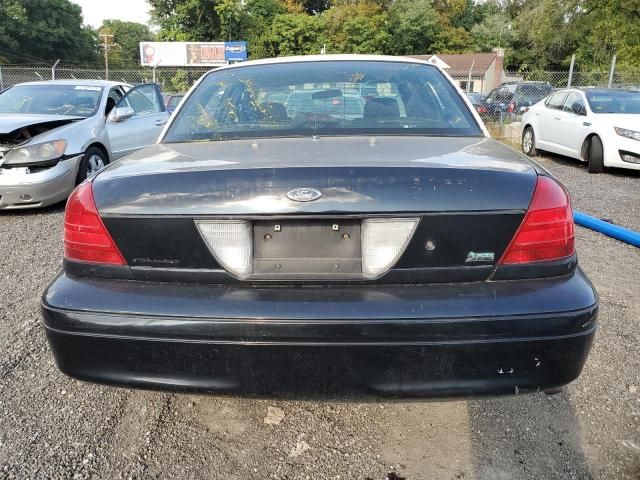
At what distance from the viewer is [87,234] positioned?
198 cm

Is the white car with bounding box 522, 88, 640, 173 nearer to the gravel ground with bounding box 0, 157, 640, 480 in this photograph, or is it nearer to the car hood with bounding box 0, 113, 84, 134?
the gravel ground with bounding box 0, 157, 640, 480

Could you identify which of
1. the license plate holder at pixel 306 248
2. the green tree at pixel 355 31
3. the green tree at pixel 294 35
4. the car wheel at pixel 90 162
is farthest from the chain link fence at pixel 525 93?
the green tree at pixel 355 31

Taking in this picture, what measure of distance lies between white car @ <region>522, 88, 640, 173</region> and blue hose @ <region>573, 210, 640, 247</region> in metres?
3.82

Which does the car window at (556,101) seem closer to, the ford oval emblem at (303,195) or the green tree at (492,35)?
the ford oval emblem at (303,195)

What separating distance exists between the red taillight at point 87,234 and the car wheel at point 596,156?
362 inches

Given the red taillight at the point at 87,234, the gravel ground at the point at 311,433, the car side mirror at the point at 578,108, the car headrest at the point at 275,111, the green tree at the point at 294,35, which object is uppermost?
the green tree at the point at 294,35

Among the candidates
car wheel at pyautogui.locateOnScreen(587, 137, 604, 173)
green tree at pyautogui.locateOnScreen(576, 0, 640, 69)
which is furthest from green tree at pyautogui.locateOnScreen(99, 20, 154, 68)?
car wheel at pyautogui.locateOnScreen(587, 137, 604, 173)

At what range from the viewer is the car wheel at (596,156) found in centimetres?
920

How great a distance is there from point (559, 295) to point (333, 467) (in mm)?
1079

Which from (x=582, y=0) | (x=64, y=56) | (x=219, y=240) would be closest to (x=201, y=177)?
(x=219, y=240)

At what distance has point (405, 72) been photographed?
10.2ft

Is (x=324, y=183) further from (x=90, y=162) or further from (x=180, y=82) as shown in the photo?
(x=180, y=82)

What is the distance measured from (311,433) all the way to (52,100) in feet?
21.6

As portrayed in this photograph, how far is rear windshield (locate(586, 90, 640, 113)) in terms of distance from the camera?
9.55m
